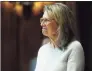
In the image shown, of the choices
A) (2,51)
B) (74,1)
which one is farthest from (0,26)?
(74,1)

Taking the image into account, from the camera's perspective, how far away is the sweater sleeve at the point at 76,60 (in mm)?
1107

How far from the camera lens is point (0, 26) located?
1.30m

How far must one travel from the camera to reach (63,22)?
115 centimetres

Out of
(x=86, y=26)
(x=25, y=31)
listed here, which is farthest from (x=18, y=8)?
(x=86, y=26)

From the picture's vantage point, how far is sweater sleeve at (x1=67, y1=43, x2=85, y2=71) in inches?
43.6

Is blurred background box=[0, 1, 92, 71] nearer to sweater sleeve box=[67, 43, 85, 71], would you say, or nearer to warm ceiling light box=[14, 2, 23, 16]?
warm ceiling light box=[14, 2, 23, 16]

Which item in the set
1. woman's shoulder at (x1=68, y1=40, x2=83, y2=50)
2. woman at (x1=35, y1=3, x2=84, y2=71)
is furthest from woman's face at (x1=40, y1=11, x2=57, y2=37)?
woman's shoulder at (x1=68, y1=40, x2=83, y2=50)

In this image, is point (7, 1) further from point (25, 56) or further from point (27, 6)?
point (25, 56)

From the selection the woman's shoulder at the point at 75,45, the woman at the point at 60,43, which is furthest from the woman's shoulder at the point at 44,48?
the woman's shoulder at the point at 75,45

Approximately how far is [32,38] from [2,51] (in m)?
0.18

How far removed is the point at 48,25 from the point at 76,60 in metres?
0.24

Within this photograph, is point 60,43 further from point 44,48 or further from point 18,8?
point 18,8

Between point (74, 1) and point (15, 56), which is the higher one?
point (74, 1)

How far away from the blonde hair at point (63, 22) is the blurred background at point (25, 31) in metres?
0.08
